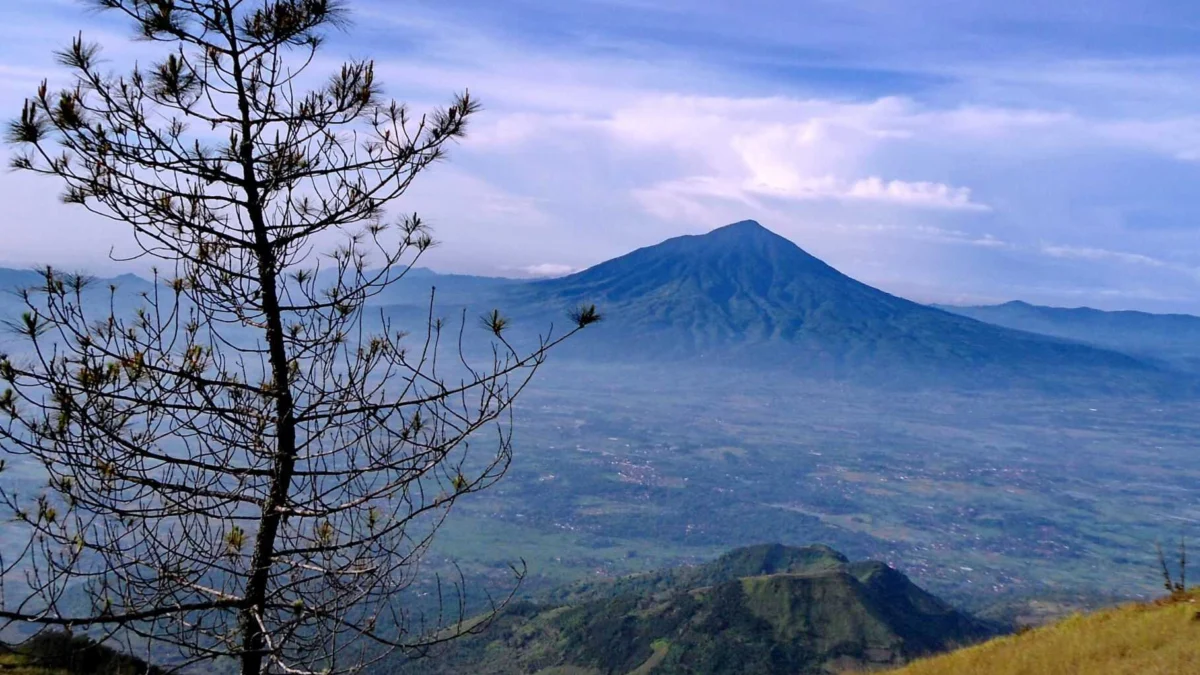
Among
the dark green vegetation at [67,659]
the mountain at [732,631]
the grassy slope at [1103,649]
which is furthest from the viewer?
the mountain at [732,631]

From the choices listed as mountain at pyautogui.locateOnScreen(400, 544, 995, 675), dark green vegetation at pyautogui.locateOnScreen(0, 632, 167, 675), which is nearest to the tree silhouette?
dark green vegetation at pyautogui.locateOnScreen(0, 632, 167, 675)

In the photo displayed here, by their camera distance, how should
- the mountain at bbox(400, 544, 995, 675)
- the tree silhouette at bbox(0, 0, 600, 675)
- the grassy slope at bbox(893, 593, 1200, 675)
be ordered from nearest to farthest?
the tree silhouette at bbox(0, 0, 600, 675), the grassy slope at bbox(893, 593, 1200, 675), the mountain at bbox(400, 544, 995, 675)

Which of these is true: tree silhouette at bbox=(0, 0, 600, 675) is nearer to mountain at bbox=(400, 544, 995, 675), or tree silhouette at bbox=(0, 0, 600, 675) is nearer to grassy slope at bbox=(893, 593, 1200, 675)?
grassy slope at bbox=(893, 593, 1200, 675)

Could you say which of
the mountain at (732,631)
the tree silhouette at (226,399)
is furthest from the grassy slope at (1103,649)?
the mountain at (732,631)

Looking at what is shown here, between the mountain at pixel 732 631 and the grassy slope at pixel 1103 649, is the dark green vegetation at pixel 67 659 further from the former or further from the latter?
the mountain at pixel 732 631

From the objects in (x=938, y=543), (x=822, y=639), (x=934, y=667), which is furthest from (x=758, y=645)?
(x=938, y=543)

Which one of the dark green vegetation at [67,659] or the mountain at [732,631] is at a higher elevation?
the dark green vegetation at [67,659]

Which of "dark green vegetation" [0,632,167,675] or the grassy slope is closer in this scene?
the grassy slope

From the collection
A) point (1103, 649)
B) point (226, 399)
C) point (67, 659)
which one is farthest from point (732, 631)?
point (226, 399)
